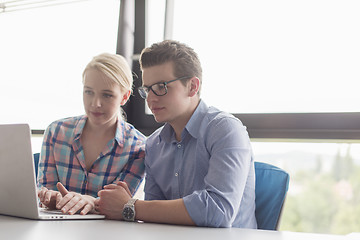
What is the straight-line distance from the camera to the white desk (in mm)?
925

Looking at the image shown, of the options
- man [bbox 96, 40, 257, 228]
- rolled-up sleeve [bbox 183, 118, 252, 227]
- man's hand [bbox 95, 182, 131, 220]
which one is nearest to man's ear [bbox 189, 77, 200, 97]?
man [bbox 96, 40, 257, 228]

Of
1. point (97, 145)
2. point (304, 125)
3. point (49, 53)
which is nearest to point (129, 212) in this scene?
point (97, 145)

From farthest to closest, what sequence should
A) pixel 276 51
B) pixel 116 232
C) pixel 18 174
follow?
pixel 276 51
pixel 18 174
pixel 116 232

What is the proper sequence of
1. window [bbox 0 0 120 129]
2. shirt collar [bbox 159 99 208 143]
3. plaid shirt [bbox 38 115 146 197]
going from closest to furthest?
shirt collar [bbox 159 99 208 143], plaid shirt [bbox 38 115 146 197], window [bbox 0 0 120 129]

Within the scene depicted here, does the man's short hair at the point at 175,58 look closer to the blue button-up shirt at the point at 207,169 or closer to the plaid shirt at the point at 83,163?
the blue button-up shirt at the point at 207,169

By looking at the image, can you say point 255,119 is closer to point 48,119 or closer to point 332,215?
point 332,215

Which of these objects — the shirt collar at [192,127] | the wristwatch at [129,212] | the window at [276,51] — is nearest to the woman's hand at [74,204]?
the wristwatch at [129,212]

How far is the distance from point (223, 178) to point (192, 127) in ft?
1.19

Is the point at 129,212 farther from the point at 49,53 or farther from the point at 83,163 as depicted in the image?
the point at 49,53

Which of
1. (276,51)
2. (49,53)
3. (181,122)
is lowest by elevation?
(181,122)

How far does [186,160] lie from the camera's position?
5.40 ft

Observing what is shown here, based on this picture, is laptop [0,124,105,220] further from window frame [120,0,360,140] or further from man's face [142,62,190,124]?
window frame [120,0,360,140]

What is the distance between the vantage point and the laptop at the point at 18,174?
110cm

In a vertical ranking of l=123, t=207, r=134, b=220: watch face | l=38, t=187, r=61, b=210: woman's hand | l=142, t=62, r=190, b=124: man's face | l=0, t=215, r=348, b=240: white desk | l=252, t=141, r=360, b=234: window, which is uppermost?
l=142, t=62, r=190, b=124: man's face
